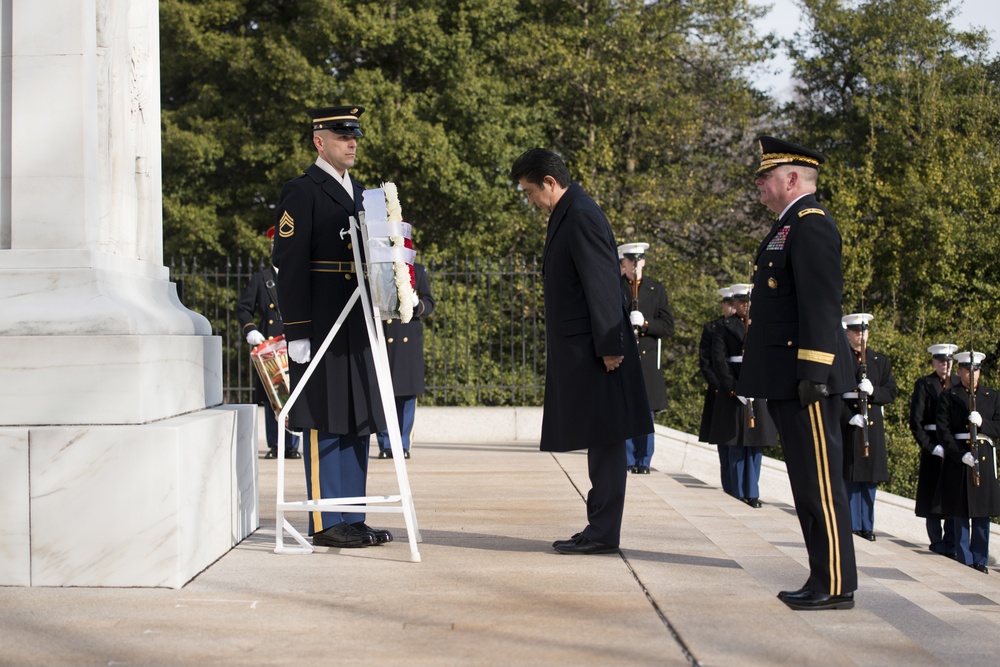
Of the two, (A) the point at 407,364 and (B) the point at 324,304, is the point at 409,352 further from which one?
(B) the point at 324,304

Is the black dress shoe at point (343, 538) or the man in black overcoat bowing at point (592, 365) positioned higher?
the man in black overcoat bowing at point (592, 365)

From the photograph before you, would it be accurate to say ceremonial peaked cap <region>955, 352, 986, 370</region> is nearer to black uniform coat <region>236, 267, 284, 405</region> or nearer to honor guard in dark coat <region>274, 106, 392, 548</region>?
black uniform coat <region>236, 267, 284, 405</region>

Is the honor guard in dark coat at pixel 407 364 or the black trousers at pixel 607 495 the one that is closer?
the black trousers at pixel 607 495

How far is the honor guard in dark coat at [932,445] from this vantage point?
12.4m

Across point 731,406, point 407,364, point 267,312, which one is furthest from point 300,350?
point 731,406

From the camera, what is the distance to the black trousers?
5.60 meters

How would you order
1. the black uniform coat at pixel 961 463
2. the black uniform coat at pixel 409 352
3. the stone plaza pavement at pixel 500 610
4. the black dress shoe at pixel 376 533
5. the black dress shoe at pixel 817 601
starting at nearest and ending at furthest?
the stone plaza pavement at pixel 500 610 < the black dress shoe at pixel 817 601 < the black dress shoe at pixel 376 533 < the black uniform coat at pixel 409 352 < the black uniform coat at pixel 961 463

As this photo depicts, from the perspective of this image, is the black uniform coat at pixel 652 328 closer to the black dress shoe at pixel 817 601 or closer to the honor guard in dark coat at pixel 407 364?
the honor guard in dark coat at pixel 407 364

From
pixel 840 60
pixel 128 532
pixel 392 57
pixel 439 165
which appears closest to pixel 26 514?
pixel 128 532

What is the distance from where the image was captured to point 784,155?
15.9 feet

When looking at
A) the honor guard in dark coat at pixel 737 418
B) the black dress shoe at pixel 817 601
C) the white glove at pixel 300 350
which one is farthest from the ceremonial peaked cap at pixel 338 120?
the honor guard in dark coat at pixel 737 418

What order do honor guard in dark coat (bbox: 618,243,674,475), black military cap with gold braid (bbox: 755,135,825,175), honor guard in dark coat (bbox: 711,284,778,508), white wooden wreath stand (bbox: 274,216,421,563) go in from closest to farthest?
black military cap with gold braid (bbox: 755,135,825,175) → white wooden wreath stand (bbox: 274,216,421,563) → honor guard in dark coat (bbox: 618,243,674,475) → honor guard in dark coat (bbox: 711,284,778,508)

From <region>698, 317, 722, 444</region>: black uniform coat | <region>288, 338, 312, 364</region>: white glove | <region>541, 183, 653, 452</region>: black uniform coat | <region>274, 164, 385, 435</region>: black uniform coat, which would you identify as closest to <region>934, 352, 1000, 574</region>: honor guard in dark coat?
<region>698, 317, 722, 444</region>: black uniform coat

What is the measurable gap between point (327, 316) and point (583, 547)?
1.56 meters
